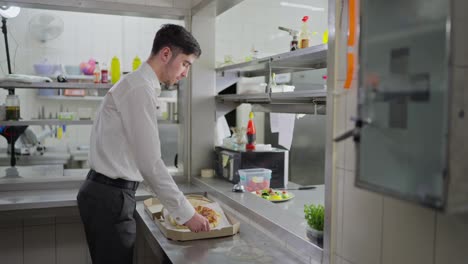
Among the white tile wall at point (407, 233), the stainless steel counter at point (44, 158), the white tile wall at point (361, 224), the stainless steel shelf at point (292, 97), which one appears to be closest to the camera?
the white tile wall at point (407, 233)

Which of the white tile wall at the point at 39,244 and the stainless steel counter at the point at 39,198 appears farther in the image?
the white tile wall at the point at 39,244

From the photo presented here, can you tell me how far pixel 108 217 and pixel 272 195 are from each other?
3.14 feet

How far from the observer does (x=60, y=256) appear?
9.48ft

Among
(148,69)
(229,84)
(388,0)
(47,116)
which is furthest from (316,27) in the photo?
(388,0)

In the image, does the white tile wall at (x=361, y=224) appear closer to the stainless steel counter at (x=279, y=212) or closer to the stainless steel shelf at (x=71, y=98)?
the stainless steel counter at (x=279, y=212)

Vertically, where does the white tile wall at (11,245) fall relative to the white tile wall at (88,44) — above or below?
below

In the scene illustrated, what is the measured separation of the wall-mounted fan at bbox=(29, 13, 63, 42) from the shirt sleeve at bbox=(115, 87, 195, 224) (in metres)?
1.82

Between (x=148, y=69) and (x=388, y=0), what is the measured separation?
1.28 m

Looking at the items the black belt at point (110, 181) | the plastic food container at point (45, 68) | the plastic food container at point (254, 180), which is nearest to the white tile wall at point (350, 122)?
the black belt at point (110, 181)

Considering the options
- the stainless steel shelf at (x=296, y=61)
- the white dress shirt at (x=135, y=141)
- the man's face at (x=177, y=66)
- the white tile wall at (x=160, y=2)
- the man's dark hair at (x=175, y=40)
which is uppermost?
the white tile wall at (x=160, y=2)

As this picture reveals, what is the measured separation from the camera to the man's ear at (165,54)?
1947 mm

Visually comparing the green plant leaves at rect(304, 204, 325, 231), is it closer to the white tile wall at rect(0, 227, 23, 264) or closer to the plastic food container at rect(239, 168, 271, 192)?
the plastic food container at rect(239, 168, 271, 192)

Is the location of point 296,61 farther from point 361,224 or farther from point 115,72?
point 115,72

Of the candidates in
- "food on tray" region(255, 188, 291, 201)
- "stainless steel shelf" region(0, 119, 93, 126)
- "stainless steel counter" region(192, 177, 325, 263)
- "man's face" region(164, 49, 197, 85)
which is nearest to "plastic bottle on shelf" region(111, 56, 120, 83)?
"stainless steel shelf" region(0, 119, 93, 126)
